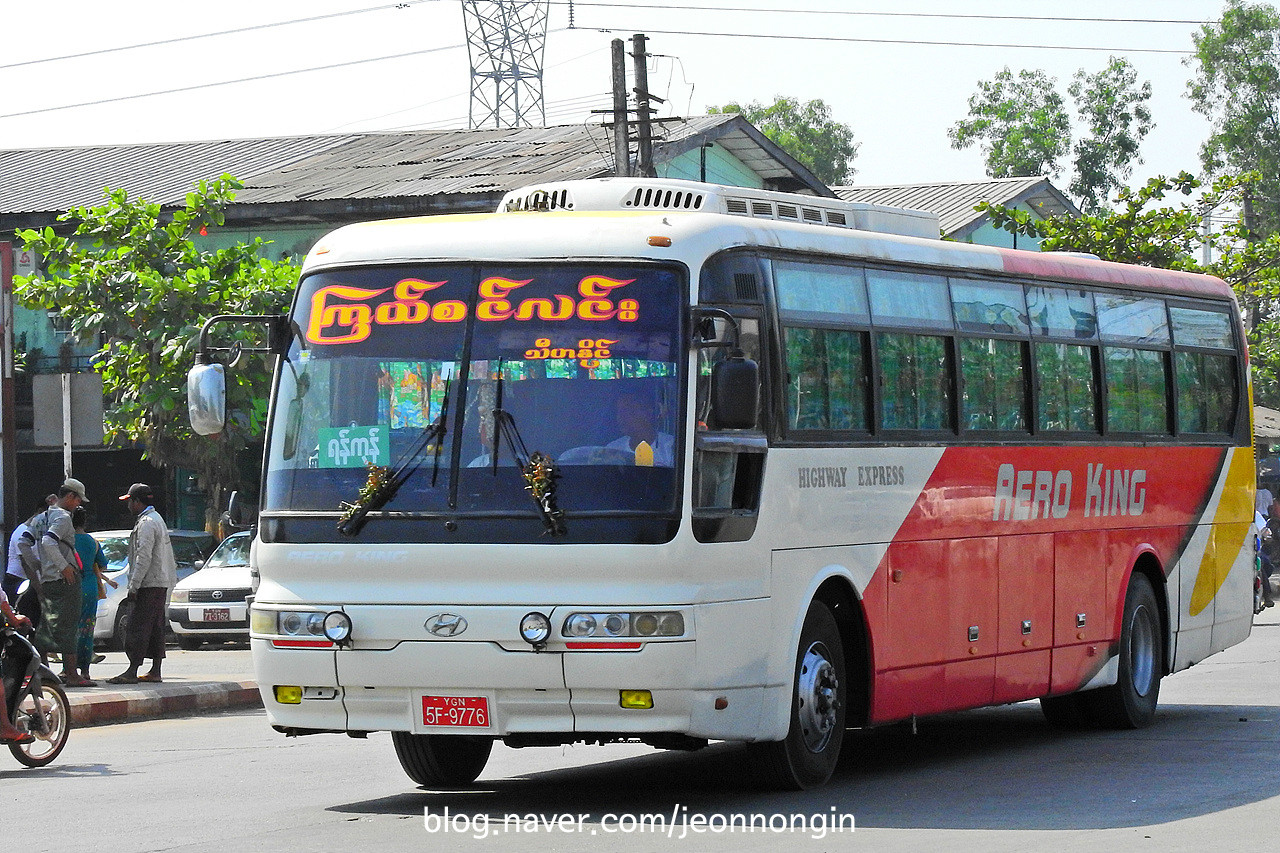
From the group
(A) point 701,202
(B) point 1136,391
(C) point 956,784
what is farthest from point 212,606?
(C) point 956,784

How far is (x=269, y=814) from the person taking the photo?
9.98 meters

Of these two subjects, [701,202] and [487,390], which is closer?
[487,390]

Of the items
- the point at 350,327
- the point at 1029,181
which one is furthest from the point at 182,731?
the point at 1029,181

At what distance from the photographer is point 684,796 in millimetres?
10188

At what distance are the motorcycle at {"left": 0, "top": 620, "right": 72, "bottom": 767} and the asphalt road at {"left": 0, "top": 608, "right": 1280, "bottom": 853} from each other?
0.69ft

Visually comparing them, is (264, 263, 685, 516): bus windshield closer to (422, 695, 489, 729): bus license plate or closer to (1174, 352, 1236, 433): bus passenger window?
(422, 695, 489, 729): bus license plate

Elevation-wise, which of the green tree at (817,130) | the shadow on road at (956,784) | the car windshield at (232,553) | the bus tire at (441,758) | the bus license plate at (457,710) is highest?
the green tree at (817,130)

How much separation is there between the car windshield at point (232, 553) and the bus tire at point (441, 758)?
15.4 metres

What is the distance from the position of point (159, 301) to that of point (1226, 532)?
58.8ft

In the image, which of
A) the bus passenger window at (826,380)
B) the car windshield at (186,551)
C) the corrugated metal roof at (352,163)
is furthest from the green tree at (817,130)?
the bus passenger window at (826,380)

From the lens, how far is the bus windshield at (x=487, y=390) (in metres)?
9.29

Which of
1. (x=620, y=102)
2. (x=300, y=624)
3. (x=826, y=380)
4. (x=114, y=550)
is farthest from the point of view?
(x=620, y=102)

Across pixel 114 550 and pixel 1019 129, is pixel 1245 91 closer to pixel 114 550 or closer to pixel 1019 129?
pixel 1019 129

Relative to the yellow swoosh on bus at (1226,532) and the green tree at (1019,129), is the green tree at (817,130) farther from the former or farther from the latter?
the yellow swoosh on bus at (1226,532)
